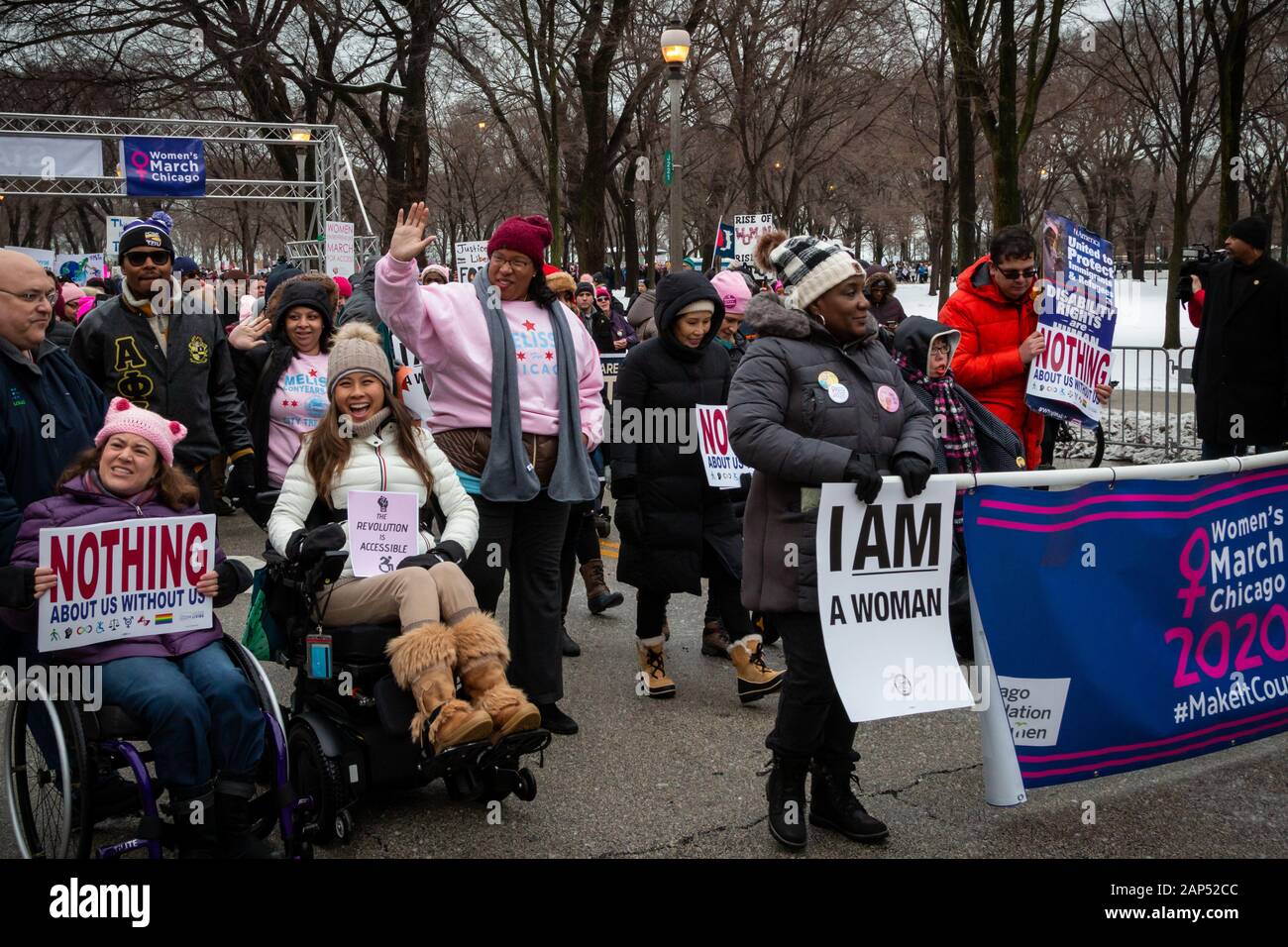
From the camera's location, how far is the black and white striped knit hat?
4.11 metres

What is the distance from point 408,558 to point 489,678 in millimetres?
634

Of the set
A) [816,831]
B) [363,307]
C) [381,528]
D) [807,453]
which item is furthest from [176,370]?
[816,831]

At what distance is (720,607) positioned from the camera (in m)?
6.04

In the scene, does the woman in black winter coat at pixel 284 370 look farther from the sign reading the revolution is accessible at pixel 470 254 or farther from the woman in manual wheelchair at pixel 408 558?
the sign reading the revolution is accessible at pixel 470 254

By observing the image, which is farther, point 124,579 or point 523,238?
point 523,238

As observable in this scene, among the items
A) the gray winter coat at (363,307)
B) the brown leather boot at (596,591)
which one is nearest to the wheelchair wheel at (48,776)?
the gray winter coat at (363,307)

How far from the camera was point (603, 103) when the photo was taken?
23.8 metres

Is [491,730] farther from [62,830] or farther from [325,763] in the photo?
[62,830]

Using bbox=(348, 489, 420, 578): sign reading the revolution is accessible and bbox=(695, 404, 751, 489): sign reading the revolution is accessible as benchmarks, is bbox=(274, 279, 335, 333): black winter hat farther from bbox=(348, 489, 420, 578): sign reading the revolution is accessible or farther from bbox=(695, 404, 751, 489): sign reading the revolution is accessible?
bbox=(348, 489, 420, 578): sign reading the revolution is accessible

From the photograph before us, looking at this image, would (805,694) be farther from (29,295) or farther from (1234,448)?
(1234,448)

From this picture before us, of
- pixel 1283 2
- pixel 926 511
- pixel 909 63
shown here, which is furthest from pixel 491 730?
pixel 909 63

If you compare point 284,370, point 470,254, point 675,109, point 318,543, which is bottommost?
point 318,543

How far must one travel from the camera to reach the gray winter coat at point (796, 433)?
396 cm

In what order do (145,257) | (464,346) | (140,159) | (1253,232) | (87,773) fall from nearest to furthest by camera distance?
(87,773) → (464,346) → (145,257) → (1253,232) → (140,159)
